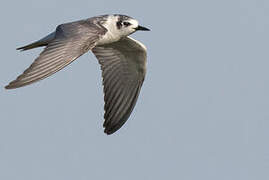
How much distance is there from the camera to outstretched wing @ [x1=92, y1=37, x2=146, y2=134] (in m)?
15.3

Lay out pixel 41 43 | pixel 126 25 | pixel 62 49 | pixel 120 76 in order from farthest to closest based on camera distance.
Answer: pixel 120 76, pixel 126 25, pixel 41 43, pixel 62 49

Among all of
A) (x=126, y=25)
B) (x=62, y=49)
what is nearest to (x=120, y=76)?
(x=126, y=25)

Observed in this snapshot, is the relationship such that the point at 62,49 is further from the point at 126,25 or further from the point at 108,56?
the point at 108,56

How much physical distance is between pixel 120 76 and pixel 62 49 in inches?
160

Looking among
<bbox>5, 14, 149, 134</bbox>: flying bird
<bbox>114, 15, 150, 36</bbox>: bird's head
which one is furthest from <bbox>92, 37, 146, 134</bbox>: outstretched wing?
<bbox>114, 15, 150, 36</bbox>: bird's head

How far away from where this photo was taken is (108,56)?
15766 mm

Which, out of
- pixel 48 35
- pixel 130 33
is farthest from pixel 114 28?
pixel 48 35

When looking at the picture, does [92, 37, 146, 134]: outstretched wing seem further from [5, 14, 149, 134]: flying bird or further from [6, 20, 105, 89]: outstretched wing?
[6, 20, 105, 89]: outstretched wing

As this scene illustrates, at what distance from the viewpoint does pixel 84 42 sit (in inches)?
473

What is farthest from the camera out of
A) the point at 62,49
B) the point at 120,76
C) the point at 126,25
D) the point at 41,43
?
the point at 120,76

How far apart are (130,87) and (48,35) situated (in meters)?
2.63

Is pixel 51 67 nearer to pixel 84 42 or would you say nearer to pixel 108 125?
pixel 84 42

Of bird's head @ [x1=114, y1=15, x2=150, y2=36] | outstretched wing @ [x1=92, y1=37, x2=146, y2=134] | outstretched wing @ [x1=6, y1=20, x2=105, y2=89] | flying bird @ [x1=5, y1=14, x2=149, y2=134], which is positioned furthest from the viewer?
outstretched wing @ [x1=92, y1=37, x2=146, y2=134]

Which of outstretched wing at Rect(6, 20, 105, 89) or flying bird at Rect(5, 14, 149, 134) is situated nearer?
outstretched wing at Rect(6, 20, 105, 89)
